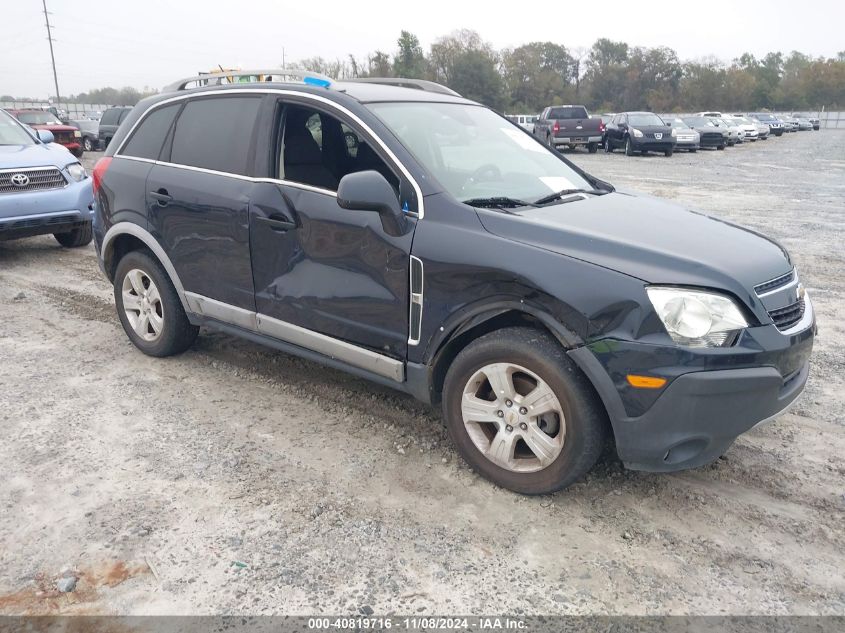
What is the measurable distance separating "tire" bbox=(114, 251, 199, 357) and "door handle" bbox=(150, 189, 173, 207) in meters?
0.44

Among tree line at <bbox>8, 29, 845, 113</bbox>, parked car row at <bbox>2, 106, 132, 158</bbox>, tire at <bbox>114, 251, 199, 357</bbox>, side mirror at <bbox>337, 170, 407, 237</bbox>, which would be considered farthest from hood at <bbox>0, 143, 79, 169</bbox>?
tree line at <bbox>8, 29, 845, 113</bbox>

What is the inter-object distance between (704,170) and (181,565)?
19573mm

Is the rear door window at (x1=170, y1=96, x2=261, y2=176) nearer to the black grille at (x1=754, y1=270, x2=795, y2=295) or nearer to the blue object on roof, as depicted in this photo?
the blue object on roof

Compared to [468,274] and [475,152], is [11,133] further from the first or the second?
[468,274]

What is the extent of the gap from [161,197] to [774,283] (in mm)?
3681

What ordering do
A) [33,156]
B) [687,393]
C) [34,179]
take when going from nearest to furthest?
1. [687,393]
2. [34,179]
3. [33,156]

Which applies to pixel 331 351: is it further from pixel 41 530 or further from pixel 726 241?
pixel 726 241

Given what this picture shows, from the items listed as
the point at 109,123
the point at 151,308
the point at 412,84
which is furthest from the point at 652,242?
the point at 109,123

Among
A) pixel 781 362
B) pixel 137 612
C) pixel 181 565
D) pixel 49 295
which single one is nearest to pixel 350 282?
pixel 181 565

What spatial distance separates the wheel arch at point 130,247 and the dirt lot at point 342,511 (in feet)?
2.21

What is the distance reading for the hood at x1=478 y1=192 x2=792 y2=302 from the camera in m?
2.83

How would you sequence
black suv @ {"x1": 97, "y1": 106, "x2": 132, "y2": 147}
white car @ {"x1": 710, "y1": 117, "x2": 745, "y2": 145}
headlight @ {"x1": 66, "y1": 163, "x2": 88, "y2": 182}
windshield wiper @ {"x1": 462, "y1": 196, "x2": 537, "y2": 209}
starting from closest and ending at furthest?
windshield wiper @ {"x1": 462, "y1": 196, "x2": 537, "y2": 209} → headlight @ {"x1": 66, "y1": 163, "x2": 88, "y2": 182} → black suv @ {"x1": 97, "y1": 106, "x2": 132, "y2": 147} → white car @ {"x1": 710, "y1": 117, "x2": 745, "y2": 145}

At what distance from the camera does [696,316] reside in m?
2.75

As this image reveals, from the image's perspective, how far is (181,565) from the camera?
275 centimetres
